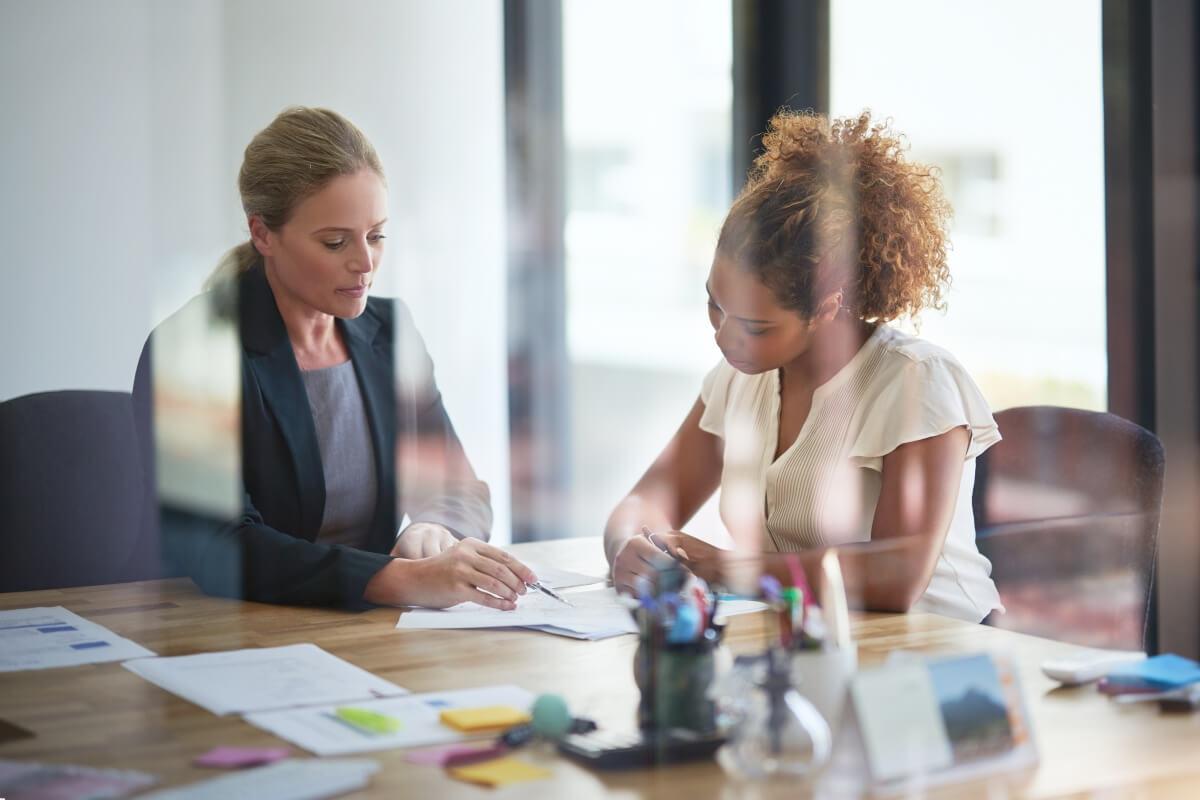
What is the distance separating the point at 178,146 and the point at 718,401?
1.28 meters

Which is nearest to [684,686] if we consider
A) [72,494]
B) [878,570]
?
[878,570]

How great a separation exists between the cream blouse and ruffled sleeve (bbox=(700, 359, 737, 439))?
0.38 feet

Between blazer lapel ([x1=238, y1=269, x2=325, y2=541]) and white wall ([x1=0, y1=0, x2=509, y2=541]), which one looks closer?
blazer lapel ([x1=238, y1=269, x2=325, y2=541])

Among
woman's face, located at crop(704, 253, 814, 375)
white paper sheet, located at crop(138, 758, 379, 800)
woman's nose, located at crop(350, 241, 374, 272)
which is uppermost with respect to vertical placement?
woman's nose, located at crop(350, 241, 374, 272)

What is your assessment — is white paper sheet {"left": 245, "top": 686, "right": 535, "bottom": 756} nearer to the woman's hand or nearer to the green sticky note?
the green sticky note

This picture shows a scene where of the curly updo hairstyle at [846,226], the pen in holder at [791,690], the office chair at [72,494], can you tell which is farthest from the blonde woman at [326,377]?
the pen in holder at [791,690]

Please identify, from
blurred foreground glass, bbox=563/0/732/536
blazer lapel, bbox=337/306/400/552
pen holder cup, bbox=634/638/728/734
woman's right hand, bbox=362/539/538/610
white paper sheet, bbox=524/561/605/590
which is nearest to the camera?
pen holder cup, bbox=634/638/728/734

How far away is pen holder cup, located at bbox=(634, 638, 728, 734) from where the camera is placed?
1.02 meters

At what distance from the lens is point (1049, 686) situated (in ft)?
4.01

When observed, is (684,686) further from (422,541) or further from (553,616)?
(422,541)

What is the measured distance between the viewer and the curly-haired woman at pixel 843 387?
5.35 ft

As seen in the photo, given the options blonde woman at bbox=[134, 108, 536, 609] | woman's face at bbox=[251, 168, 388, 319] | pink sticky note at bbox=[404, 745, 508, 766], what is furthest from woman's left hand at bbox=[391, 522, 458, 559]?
pink sticky note at bbox=[404, 745, 508, 766]

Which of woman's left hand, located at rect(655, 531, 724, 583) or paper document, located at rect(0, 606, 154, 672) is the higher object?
woman's left hand, located at rect(655, 531, 724, 583)

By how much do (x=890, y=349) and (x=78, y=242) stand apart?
5.20ft
